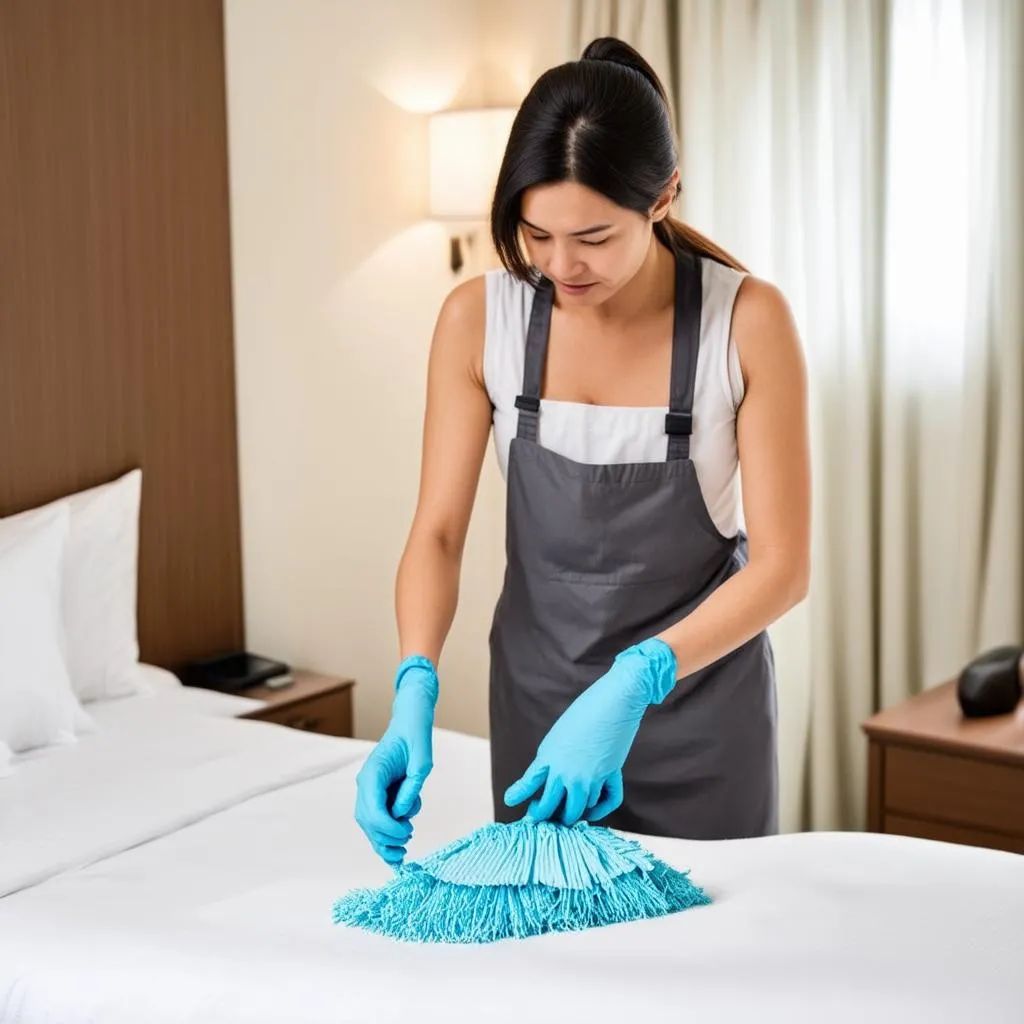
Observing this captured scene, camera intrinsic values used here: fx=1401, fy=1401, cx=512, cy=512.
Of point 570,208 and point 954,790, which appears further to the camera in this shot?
point 954,790

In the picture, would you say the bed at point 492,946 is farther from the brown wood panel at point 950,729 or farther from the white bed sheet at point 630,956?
the brown wood panel at point 950,729

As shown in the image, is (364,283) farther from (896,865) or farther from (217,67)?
(896,865)

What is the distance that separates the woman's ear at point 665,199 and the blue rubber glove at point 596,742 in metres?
0.50

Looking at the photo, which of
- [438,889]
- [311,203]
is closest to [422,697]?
[438,889]

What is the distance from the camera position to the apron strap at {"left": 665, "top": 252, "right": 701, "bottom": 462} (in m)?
1.71

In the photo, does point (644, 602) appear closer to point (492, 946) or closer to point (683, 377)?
point (683, 377)

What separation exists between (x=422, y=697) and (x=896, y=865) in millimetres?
543

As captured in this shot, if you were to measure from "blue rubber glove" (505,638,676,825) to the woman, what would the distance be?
0.09 metres

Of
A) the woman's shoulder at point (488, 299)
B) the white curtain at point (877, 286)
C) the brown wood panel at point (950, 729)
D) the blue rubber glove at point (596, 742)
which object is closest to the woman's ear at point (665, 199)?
the woman's shoulder at point (488, 299)

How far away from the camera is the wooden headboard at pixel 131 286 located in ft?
8.90

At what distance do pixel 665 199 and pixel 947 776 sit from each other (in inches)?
56.2

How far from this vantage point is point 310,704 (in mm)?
3094

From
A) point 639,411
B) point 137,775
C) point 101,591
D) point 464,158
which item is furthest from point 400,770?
point 464,158

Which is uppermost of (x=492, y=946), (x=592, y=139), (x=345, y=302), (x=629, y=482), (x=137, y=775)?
(x=592, y=139)
